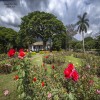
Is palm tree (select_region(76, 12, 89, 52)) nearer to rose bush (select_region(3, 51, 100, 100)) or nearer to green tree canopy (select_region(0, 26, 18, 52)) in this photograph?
green tree canopy (select_region(0, 26, 18, 52))

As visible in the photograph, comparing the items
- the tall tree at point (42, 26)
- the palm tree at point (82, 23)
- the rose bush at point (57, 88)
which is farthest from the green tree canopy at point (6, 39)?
the rose bush at point (57, 88)

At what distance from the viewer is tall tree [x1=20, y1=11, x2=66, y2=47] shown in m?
43.1

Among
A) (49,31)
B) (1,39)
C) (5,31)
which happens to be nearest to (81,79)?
(49,31)

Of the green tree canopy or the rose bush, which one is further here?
the green tree canopy

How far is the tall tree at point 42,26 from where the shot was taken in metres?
43.1

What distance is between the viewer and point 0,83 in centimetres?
806

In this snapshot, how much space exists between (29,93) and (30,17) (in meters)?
44.5

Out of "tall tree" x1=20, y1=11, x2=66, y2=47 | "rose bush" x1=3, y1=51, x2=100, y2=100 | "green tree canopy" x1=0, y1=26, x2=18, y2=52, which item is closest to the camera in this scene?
"rose bush" x1=3, y1=51, x2=100, y2=100

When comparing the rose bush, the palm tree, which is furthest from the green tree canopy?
the rose bush

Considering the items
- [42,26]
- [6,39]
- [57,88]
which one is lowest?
[57,88]

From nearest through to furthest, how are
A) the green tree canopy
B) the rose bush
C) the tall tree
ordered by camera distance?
the rose bush, the tall tree, the green tree canopy

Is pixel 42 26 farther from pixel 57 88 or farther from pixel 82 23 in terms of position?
pixel 57 88

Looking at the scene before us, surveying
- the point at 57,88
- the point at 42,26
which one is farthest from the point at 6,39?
the point at 57,88

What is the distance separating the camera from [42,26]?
44.8 m
